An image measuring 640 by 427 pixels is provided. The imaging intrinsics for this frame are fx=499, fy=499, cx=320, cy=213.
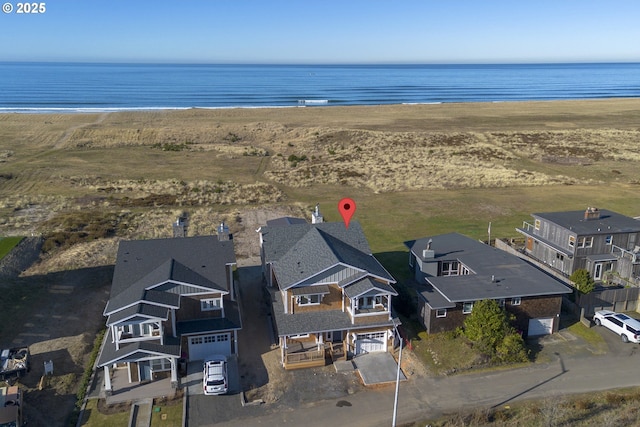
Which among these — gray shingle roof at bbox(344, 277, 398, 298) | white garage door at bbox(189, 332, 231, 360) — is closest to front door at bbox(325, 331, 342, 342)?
gray shingle roof at bbox(344, 277, 398, 298)

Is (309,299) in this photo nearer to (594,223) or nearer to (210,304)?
(210,304)

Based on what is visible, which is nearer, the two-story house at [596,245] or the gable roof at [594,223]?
the two-story house at [596,245]

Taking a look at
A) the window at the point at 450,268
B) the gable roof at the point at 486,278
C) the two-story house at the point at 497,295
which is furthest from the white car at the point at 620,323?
the window at the point at 450,268

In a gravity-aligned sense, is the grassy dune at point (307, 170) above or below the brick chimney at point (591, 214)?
below

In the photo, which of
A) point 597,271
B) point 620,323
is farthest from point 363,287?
point 597,271

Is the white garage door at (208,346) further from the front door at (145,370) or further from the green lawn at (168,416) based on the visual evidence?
the green lawn at (168,416)

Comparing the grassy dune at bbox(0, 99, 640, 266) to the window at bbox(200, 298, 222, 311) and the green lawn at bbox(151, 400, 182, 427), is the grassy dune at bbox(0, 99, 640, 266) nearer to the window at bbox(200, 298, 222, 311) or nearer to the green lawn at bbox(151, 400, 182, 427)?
the window at bbox(200, 298, 222, 311)
